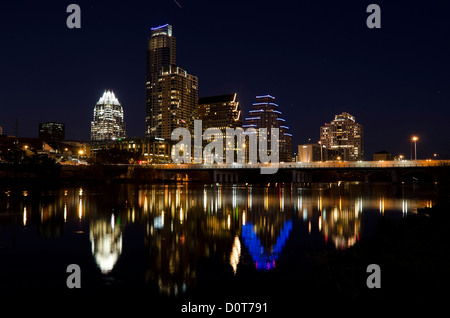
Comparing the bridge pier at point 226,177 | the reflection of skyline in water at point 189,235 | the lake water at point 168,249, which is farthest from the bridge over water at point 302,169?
the lake water at point 168,249

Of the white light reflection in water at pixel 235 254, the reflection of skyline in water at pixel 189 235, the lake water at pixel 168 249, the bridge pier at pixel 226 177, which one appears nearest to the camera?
the lake water at pixel 168 249

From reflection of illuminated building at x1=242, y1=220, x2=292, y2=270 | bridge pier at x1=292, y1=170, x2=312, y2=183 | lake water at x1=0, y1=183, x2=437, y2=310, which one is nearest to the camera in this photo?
lake water at x1=0, y1=183, x2=437, y2=310

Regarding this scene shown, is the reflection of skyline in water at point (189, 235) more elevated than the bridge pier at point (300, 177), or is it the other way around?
the reflection of skyline in water at point (189, 235)

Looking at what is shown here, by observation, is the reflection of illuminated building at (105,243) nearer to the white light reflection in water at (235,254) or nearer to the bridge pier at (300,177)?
the white light reflection in water at (235,254)

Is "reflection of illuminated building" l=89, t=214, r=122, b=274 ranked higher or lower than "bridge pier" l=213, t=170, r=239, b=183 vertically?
higher

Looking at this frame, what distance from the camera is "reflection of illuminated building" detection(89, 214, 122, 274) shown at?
1384 centimetres

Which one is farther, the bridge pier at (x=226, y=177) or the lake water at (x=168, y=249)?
the bridge pier at (x=226, y=177)

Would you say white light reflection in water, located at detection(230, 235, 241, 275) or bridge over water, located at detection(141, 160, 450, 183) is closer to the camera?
white light reflection in water, located at detection(230, 235, 241, 275)

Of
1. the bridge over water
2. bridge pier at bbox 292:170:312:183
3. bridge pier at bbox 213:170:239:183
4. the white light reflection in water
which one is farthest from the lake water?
bridge pier at bbox 213:170:239:183

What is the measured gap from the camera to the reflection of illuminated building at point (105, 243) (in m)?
13.8

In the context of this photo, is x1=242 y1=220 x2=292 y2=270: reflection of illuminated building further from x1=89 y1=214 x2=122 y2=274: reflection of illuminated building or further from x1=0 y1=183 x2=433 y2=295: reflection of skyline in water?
x1=89 y1=214 x2=122 y2=274: reflection of illuminated building
